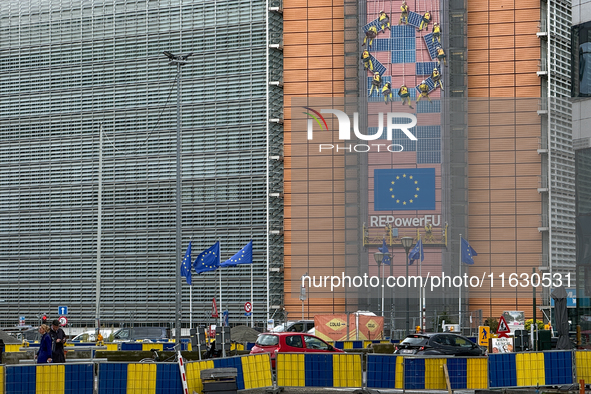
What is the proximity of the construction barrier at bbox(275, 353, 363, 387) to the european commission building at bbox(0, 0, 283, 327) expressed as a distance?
62053 mm

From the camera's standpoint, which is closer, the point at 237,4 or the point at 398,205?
Result: the point at 398,205

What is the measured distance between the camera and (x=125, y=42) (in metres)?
91.6

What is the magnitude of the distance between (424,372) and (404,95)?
58461 millimetres

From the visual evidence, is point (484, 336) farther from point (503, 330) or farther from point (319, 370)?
point (319, 370)

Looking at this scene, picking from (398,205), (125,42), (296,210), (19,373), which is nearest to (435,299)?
(398,205)

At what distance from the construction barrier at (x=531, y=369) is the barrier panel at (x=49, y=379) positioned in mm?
8778

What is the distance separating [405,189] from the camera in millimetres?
74312

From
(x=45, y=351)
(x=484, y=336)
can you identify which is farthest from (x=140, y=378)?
(x=484, y=336)

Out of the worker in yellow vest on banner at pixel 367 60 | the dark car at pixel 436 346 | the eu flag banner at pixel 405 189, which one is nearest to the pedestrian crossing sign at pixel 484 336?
the dark car at pixel 436 346

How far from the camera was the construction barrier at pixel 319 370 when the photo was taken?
20359 millimetres

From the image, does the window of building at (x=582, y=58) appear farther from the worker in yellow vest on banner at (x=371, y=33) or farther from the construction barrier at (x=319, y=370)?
the worker in yellow vest on banner at (x=371, y=33)

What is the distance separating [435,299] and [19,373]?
60130 millimetres

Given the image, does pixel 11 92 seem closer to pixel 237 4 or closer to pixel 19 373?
pixel 237 4

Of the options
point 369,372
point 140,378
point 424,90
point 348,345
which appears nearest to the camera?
point 140,378
